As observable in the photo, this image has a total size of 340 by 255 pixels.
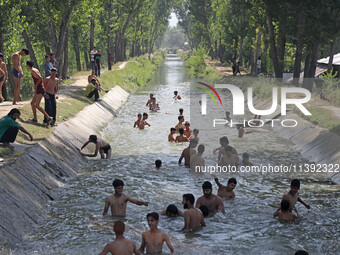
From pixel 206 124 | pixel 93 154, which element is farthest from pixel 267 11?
pixel 93 154

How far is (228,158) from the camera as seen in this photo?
47.6 feet

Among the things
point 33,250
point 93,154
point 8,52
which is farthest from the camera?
point 8,52

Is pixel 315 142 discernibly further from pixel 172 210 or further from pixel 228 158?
pixel 172 210

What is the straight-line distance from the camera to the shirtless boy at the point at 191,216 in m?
9.71

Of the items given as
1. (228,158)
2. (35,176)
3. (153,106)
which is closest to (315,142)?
(228,158)

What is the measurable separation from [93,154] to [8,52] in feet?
34.4

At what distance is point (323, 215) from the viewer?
443 inches

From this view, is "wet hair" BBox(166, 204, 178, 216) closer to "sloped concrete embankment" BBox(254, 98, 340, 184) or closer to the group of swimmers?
the group of swimmers

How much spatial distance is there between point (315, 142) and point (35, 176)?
438 inches

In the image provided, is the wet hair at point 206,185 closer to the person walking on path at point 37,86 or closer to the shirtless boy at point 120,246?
the shirtless boy at point 120,246

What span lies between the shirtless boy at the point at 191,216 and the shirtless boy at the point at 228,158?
4740 millimetres

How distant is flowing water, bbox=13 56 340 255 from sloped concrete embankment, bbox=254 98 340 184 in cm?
42

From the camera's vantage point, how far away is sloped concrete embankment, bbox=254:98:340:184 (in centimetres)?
1505

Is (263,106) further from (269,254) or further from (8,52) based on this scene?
(269,254)
